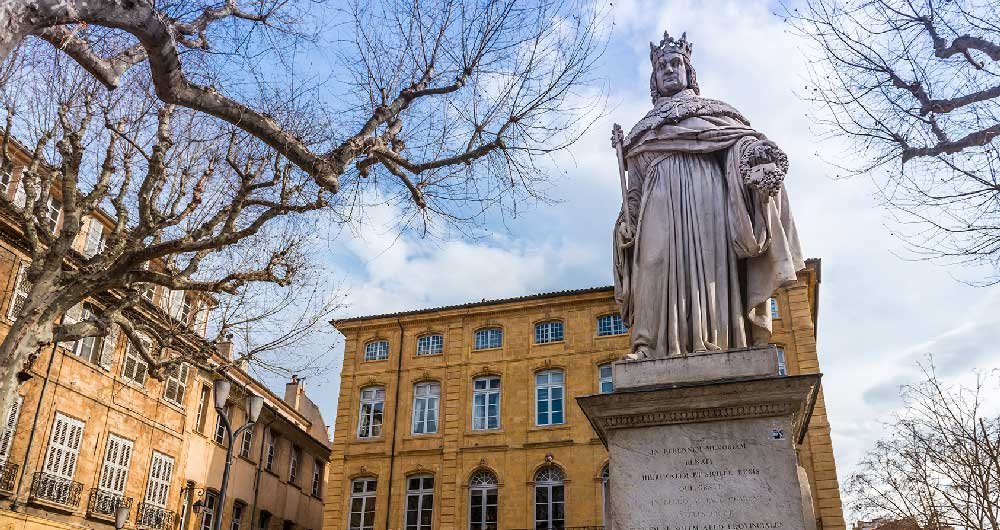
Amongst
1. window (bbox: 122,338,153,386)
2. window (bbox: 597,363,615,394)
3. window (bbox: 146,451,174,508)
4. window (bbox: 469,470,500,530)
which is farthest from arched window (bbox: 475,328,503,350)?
window (bbox: 122,338,153,386)

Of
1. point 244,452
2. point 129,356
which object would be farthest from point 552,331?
point 129,356

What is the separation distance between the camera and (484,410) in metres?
34.8

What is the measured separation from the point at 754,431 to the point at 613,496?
1.03 meters

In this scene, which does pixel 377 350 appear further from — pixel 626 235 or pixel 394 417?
pixel 626 235

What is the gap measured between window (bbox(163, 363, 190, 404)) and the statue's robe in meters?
26.5

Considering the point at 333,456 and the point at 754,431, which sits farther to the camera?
the point at 333,456

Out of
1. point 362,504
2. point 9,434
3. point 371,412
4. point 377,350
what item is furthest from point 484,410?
point 9,434

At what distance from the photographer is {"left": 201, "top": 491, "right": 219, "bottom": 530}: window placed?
106 feet

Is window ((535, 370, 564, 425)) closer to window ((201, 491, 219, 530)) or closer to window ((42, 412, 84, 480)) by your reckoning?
window ((201, 491, 219, 530))

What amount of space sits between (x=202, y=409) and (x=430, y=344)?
9866 mm

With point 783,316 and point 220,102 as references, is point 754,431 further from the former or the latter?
point 783,316

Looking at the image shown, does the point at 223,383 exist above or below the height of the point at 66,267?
below

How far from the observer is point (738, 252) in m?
6.61

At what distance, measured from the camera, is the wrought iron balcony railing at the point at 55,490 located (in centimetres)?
2334
